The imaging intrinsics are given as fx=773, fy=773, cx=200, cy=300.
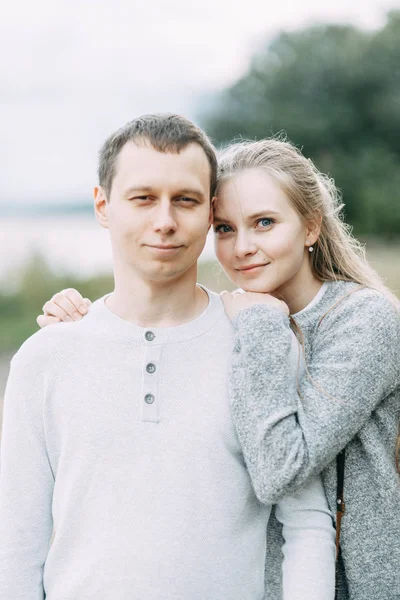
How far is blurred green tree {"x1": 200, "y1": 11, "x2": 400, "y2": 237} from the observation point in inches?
787

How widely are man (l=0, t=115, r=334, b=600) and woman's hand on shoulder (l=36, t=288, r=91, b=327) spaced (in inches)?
2.9

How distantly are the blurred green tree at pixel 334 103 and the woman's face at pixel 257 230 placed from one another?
17.7 metres

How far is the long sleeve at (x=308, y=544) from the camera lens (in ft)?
6.11

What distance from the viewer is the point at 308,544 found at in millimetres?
1896

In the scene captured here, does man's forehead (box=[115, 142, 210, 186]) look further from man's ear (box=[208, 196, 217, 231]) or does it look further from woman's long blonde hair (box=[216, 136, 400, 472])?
woman's long blonde hair (box=[216, 136, 400, 472])

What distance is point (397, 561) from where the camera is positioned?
200cm

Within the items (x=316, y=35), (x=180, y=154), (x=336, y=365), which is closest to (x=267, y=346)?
(x=336, y=365)

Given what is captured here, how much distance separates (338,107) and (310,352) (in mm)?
19555

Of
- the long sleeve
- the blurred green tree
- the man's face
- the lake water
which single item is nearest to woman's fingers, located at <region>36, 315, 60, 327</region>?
the man's face

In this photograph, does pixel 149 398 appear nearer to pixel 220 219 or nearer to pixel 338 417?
pixel 338 417

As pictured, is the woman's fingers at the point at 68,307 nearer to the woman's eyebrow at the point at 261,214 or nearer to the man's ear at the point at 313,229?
the woman's eyebrow at the point at 261,214

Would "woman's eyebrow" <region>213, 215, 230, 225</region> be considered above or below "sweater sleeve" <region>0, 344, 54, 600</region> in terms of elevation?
above

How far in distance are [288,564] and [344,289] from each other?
2.51 feet

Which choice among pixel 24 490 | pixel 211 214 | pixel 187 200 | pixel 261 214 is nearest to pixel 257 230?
pixel 261 214
